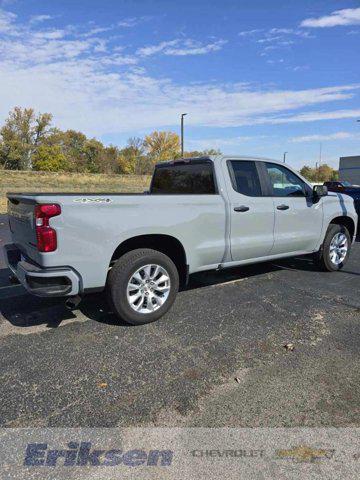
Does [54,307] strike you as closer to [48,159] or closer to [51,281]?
[51,281]

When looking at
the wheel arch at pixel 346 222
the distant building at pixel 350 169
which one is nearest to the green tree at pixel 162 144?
the distant building at pixel 350 169

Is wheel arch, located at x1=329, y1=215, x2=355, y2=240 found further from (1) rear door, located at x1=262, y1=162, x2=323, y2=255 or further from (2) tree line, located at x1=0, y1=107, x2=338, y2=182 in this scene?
(2) tree line, located at x1=0, y1=107, x2=338, y2=182

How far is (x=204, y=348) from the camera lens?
12.3 ft

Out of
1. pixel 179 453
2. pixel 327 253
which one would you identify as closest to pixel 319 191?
pixel 327 253

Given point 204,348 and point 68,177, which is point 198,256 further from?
point 68,177

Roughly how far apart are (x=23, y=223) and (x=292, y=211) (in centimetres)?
364

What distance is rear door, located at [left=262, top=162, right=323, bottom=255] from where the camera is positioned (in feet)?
18.1

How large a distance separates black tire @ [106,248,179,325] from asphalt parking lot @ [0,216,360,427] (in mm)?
132

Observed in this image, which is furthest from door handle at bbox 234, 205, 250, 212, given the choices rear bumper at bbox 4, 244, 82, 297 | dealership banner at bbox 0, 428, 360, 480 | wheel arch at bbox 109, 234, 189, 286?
dealership banner at bbox 0, 428, 360, 480

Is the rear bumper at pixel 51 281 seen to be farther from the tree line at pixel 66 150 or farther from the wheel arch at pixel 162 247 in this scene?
the tree line at pixel 66 150

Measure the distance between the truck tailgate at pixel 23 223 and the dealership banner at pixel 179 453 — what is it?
1.81m

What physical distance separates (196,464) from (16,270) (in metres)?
2.80

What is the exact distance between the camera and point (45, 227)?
11.7ft

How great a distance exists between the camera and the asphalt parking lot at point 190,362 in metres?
2.78
